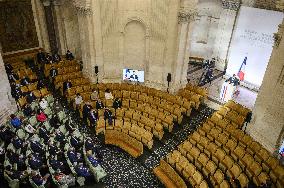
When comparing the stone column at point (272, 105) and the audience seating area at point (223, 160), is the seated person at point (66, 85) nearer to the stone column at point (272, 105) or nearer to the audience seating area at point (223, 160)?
the audience seating area at point (223, 160)

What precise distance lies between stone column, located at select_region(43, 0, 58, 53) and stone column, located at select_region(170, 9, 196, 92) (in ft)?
30.8

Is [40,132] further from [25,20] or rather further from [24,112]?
[25,20]

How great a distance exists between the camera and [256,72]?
18578mm

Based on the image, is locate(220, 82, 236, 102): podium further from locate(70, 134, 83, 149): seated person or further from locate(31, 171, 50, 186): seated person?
locate(31, 171, 50, 186): seated person

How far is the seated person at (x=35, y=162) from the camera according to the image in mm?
11445

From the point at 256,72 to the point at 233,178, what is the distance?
30.1ft

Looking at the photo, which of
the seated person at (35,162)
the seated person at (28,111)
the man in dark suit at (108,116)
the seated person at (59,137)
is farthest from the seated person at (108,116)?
the seated person at (35,162)

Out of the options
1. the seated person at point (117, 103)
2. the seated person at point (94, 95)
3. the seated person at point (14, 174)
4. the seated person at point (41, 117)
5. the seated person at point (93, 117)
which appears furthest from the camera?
the seated person at point (94, 95)

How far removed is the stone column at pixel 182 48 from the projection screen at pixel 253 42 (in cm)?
472

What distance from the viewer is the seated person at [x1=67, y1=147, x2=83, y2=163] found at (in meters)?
11.9

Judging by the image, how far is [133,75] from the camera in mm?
17094

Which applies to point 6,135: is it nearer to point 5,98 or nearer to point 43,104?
point 5,98

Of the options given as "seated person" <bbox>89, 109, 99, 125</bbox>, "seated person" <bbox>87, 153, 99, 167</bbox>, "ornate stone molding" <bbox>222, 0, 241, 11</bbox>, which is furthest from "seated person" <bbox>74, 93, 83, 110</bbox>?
"ornate stone molding" <bbox>222, 0, 241, 11</bbox>

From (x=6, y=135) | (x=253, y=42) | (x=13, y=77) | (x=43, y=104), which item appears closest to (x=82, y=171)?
(x=6, y=135)
